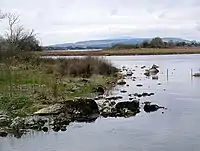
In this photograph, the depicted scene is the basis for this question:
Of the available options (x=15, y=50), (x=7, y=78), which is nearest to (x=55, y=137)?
(x=7, y=78)

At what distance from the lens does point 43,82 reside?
34.1 metres

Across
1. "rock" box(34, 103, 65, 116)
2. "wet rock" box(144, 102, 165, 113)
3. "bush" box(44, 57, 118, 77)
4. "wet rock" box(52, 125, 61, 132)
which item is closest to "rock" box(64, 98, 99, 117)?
"rock" box(34, 103, 65, 116)

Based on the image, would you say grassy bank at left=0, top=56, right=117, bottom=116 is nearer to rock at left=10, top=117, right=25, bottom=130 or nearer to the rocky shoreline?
the rocky shoreline

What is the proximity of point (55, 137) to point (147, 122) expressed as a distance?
5.42 meters

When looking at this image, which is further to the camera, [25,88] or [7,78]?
[7,78]

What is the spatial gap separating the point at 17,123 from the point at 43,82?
1318cm

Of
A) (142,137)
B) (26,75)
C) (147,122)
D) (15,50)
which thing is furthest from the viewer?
(15,50)

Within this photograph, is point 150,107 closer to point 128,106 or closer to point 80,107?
point 128,106

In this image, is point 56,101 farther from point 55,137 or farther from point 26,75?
point 26,75

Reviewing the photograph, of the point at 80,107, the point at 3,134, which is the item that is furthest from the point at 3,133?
the point at 80,107

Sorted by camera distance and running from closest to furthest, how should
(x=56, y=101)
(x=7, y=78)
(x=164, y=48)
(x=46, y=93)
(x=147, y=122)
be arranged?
1. (x=147, y=122)
2. (x=56, y=101)
3. (x=46, y=93)
4. (x=7, y=78)
5. (x=164, y=48)

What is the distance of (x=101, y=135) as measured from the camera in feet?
65.6

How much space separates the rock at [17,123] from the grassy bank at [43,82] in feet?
4.24

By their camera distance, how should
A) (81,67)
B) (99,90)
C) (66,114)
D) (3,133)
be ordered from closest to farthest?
(3,133), (66,114), (99,90), (81,67)
